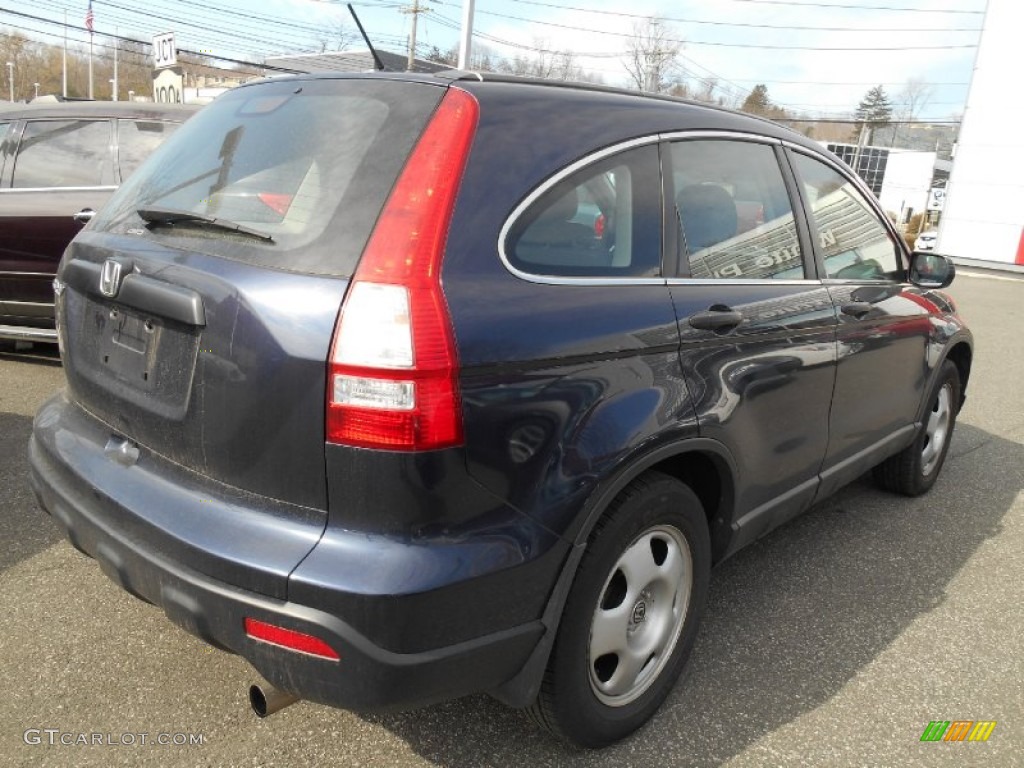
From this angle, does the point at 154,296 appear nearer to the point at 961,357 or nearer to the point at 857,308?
the point at 857,308

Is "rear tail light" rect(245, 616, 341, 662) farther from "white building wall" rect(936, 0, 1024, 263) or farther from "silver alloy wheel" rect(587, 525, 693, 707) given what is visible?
"white building wall" rect(936, 0, 1024, 263)

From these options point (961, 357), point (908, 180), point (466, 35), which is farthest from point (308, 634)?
point (908, 180)

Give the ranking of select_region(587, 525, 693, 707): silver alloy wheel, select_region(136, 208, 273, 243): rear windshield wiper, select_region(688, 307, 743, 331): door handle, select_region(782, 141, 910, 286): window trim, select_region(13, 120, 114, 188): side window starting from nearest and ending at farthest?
select_region(136, 208, 273, 243): rear windshield wiper, select_region(587, 525, 693, 707): silver alloy wheel, select_region(688, 307, 743, 331): door handle, select_region(782, 141, 910, 286): window trim, select_region(13, 120, 114, 188): side window

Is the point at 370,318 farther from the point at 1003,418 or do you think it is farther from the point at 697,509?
the point at 1003,418

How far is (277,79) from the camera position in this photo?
2.44 meters

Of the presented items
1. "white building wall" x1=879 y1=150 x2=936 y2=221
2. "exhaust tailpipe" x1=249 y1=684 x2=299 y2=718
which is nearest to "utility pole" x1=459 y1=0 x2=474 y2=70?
"exhaust tailpipe" x1=249 y1=684 x2=299 y2=718

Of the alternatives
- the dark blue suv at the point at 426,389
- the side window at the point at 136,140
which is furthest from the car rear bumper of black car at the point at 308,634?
the side window at the point at 136,140

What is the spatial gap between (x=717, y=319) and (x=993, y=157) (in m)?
27.4

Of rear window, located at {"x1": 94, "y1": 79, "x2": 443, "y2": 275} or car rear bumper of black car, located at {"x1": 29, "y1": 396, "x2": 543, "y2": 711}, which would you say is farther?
rear window, located at {"x1": 94, "y1": 79, "x2": 443, "y2": 275}

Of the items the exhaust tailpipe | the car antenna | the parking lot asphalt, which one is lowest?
the parking lot asphalt

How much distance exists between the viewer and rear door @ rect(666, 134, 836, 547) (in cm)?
238

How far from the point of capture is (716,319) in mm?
2377

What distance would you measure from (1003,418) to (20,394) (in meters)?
7.18

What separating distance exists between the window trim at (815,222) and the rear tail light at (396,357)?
6.28ft
